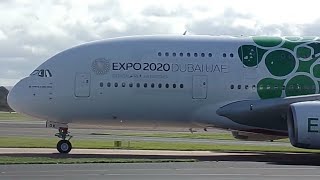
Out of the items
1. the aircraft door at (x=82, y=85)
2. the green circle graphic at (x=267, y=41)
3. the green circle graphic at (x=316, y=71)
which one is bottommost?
the aircraft door at (x=82, y=85)

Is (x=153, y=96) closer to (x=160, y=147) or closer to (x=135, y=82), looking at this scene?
(x=135, y=82)

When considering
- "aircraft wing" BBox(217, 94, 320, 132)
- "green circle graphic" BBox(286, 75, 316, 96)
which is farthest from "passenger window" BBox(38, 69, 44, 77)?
"green circle graphic" BBox(286, 75, 316, 96)

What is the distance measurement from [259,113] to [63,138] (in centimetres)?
709

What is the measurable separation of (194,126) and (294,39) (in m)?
4.89

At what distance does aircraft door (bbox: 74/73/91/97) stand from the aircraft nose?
198 cm

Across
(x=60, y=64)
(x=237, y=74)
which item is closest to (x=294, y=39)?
(x=237, y=74)

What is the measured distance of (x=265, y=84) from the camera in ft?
82.0

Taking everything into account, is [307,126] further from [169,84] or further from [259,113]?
[169,84]

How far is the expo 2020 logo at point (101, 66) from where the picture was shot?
2483 centimetres

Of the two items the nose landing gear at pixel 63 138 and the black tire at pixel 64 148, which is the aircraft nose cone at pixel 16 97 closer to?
the nose landing gear at pixel 63 138

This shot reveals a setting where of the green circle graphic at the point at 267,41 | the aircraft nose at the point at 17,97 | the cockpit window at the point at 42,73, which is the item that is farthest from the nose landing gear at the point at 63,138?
the green circle graphic at the point at 267,41

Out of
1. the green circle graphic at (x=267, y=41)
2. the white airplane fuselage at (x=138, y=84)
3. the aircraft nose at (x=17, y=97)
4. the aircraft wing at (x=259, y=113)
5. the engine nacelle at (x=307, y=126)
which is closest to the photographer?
the engine nacelle at (x=307, y=126)

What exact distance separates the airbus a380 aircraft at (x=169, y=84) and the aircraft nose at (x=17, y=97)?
4 centimetres

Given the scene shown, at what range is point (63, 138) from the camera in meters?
25.2
